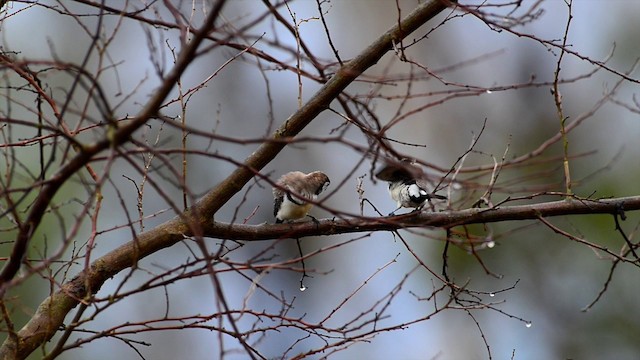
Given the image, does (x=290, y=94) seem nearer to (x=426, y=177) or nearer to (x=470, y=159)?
(x=470, y=159)

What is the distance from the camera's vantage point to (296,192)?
4.28m

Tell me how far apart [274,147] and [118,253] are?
827 millimetres

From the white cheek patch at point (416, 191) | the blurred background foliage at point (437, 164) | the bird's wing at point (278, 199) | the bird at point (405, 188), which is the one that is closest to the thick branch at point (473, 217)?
the bird at point (405, 188)

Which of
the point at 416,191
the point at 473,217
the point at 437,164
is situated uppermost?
the point at 437,164

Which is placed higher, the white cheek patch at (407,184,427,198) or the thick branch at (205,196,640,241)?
the white cheek patch at (407,184,427,198)

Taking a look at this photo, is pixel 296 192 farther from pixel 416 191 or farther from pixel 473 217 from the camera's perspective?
pixel 473 217

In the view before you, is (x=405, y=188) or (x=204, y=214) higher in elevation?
(x=405, y=188)

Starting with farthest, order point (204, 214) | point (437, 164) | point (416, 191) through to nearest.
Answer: point (437, 164)
point (416, 191)
point (204, 214)

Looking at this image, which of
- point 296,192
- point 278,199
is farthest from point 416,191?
point 278,199

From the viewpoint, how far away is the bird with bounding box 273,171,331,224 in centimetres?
423

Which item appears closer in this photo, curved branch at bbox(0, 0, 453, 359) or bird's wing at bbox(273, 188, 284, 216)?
curved branch at bbox(0, 0, 453, 359)

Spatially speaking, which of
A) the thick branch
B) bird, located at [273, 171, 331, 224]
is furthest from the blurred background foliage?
the thick branch

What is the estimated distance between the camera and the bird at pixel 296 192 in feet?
13.9

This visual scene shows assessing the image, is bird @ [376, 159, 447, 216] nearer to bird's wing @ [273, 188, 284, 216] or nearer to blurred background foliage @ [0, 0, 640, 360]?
bird's wing @ [273, 188, 284, 216]
